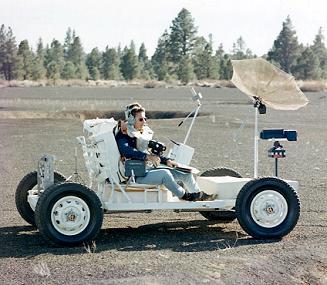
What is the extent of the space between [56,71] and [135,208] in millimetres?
92639

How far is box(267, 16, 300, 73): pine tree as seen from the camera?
114 m

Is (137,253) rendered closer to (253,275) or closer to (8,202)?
(253,275)

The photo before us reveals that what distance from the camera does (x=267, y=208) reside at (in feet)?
31.7

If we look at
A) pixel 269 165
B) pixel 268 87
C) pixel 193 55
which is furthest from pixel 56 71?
pixel 268 87

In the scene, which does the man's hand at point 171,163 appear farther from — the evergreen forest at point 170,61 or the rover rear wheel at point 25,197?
the evergreen forest at point 170,61

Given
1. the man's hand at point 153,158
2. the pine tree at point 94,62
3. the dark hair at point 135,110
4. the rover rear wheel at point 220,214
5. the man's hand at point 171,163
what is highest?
the pine tree at point 94,62

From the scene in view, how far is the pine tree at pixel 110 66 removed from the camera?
374ft

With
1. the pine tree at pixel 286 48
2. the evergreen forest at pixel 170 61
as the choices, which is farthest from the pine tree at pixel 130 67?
the pine tree at pixel 286 48

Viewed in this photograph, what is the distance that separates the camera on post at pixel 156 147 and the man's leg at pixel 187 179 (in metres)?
0.31

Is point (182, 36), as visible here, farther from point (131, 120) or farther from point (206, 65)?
point (131, 120)

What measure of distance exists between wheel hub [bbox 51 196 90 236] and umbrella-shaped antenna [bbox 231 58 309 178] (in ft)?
10.0

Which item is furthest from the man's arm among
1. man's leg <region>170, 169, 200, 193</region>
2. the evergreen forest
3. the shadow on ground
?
the evergreen forest

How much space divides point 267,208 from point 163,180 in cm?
138

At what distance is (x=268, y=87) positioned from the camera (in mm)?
10828
